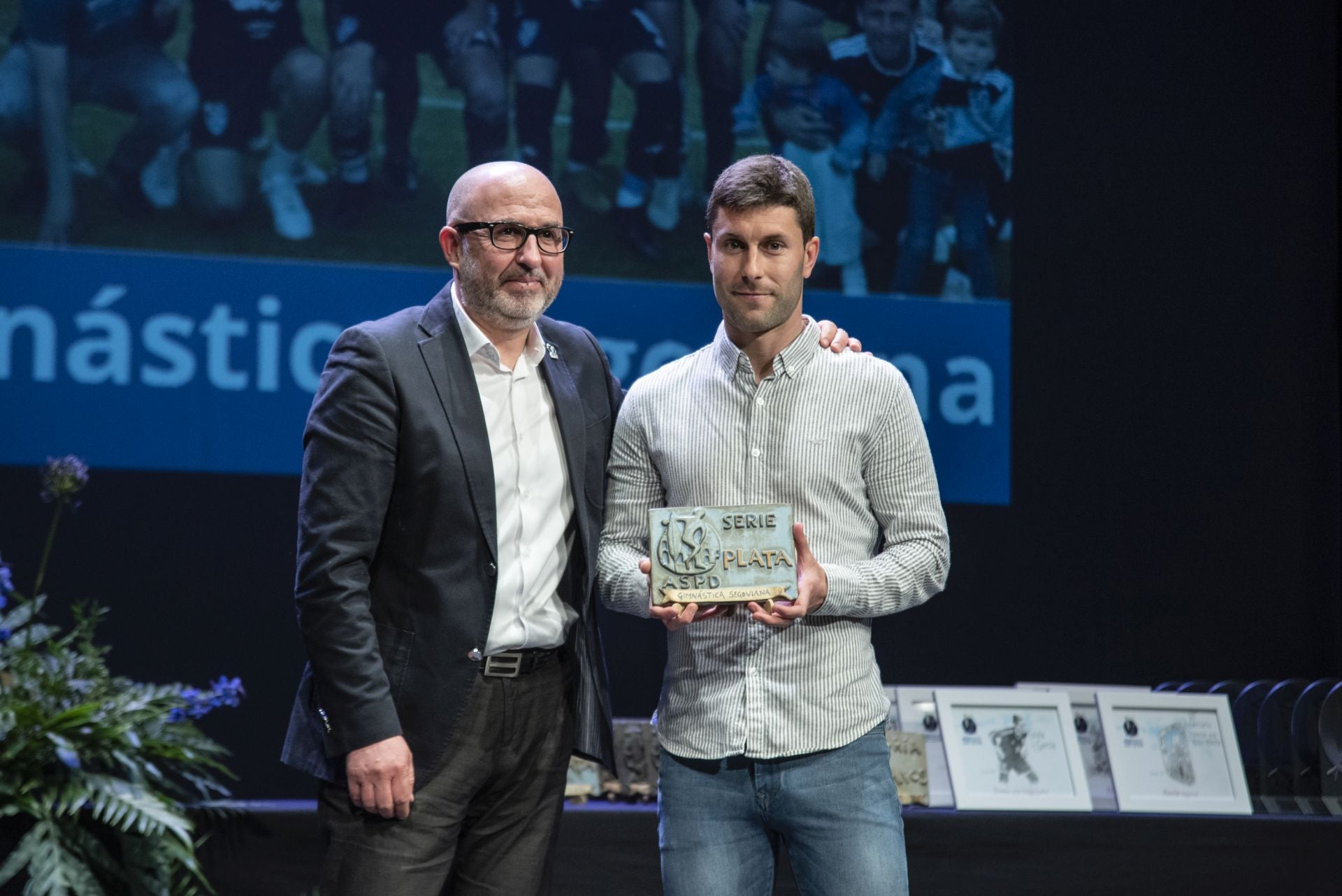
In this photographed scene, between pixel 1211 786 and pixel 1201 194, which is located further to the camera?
pixel 1201 194

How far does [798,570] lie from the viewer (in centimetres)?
220

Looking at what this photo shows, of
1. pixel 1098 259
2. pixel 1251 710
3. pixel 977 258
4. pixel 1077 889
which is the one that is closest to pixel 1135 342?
pixel 1098 259

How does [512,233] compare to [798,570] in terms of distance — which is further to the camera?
[512,233]

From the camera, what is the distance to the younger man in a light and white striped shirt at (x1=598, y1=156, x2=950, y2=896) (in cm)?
223

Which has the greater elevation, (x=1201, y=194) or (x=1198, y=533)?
(x=1201, y=194)

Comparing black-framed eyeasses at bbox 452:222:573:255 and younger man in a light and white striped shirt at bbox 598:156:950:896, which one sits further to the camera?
black-framed eyeasses at bbox 452:222:573:255

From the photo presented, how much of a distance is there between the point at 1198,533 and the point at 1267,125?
161 cm

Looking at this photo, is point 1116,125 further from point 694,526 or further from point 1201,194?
point 694,526

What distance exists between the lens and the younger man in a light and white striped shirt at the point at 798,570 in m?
2.23

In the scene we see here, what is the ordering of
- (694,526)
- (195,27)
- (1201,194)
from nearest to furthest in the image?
(694,526)
(195,27)
(1201,194)

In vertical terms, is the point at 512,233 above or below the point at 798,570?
above

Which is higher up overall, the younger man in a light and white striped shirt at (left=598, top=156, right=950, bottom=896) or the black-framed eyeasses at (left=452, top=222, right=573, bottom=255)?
the black-framed eyeasses at (left=452, top=222, right=573, bottom=255)

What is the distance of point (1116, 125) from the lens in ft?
16.9

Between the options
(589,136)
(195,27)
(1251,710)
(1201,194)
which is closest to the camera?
(1251,710)
